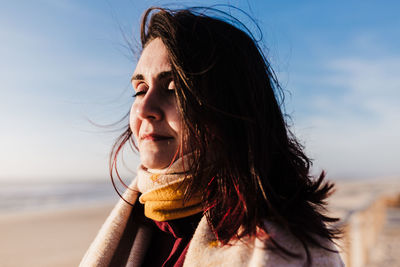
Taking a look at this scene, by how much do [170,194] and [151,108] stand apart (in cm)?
32

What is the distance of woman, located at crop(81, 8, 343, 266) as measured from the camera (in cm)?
99

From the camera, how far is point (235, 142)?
3.46 ft


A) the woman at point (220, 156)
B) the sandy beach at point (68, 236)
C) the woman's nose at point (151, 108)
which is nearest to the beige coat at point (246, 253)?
the woman at point (220, 156)

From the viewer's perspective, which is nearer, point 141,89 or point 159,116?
point 159,116

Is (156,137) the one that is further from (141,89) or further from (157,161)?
(141,89)

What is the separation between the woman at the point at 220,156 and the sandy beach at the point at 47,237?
6316 millimetres

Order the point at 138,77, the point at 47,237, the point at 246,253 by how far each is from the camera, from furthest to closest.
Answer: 1. the point at 47,237
2. the point at 138,77
3. the point at 246,253

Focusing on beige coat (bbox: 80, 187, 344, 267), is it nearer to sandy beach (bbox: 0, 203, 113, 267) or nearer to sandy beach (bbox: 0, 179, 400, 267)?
sandy beach (bbox: 0, 179, 400, 267)

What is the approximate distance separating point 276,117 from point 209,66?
0.33m

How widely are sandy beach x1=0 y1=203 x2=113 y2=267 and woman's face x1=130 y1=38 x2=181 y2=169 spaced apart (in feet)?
20.7

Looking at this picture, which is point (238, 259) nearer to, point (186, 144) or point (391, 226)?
point (186, 144)

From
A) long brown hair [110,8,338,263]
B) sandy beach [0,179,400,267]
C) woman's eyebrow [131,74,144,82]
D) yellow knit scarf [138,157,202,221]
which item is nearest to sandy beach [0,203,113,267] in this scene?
sandy beach [0,179,400,267]

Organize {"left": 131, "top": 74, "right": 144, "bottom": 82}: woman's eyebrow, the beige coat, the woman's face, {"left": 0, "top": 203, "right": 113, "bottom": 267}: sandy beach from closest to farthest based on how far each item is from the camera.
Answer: the beige coat → the woman's face → {"left": 131, "top": 74, "right": 144, "bottom": 82}: woman's eyebrow → {"left": 0, "top": 203, "right": 113, "bottom": 267}: sandy beach

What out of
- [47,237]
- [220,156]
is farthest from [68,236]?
[220,156]
